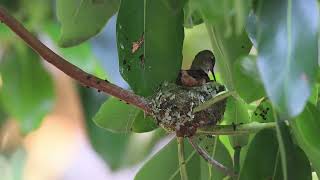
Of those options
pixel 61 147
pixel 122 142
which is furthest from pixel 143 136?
pixel 61 147

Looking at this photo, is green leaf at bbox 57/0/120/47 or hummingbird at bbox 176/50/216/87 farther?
hummingbird at bbox 176/50/216/87

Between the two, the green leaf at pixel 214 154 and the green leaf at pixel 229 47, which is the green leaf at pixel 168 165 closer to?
the green leaf at pixel 214 154

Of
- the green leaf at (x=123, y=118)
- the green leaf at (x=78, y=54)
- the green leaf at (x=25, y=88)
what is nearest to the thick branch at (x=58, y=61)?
the green leaf at (x=123, y=118)

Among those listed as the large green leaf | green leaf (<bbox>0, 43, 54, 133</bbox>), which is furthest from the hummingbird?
green leaf (<bbox>0, 43, 54, 133</bbox>)

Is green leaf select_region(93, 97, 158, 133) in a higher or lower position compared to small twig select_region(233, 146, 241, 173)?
higher

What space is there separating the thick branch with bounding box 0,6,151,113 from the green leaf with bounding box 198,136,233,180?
0.20 m

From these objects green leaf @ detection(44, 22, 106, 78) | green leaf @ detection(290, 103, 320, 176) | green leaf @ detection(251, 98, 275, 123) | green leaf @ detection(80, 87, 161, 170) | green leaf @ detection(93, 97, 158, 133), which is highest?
green leaf @ detection(290, 103, 320, 176)

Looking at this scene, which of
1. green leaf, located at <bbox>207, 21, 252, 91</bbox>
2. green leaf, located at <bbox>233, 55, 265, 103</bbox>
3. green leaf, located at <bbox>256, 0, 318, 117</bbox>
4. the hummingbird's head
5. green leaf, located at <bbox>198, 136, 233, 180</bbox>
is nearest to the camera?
green leaf, located at <bbox>256, 0, 318, 117</bbox>

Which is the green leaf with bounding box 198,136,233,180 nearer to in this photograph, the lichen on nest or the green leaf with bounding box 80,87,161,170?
the lichen on nest

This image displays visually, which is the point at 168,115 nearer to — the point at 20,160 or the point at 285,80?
the point at 285,80

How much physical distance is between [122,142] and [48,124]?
264cm

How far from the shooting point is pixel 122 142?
5.74ft

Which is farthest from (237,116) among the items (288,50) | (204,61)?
(288,50)

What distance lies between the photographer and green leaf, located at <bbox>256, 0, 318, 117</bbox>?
0.60 meters
